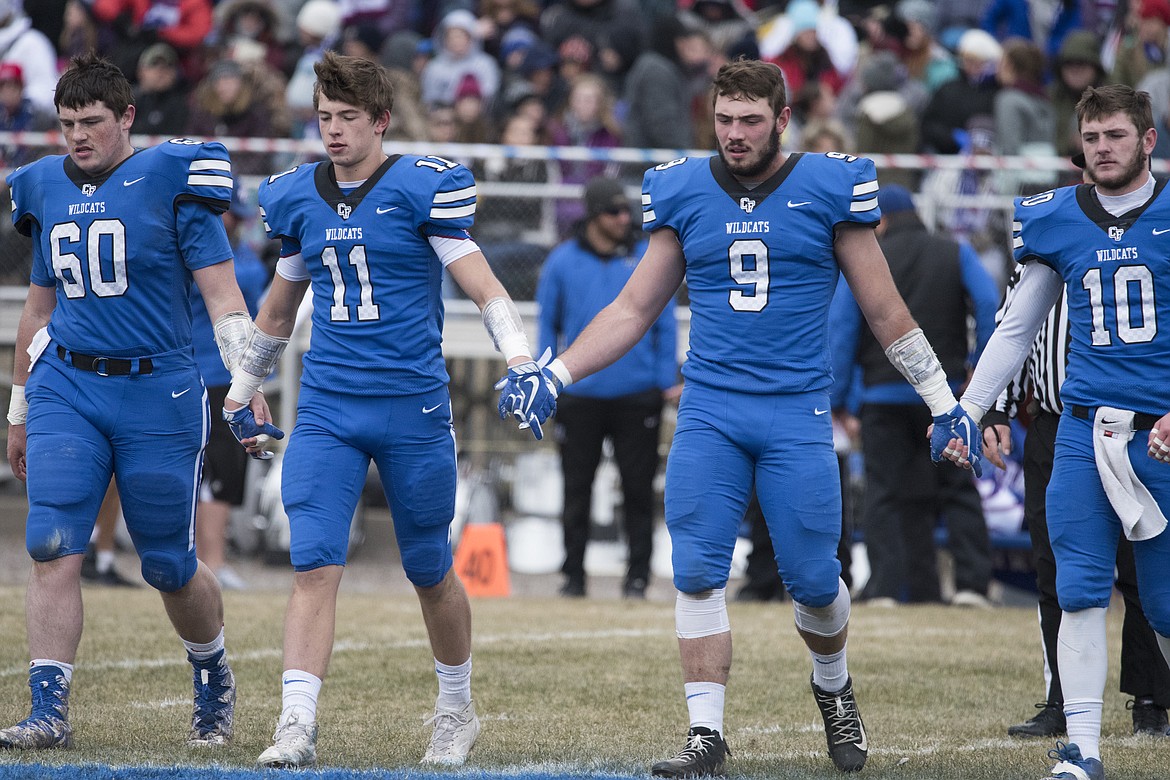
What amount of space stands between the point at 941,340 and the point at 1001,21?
21.3 ft

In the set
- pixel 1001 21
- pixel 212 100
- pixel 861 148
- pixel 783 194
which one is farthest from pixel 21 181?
pixel 1001 21

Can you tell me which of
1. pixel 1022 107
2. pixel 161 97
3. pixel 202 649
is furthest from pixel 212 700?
pixel 1022 107

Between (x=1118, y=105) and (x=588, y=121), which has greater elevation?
(x=588, y=121)

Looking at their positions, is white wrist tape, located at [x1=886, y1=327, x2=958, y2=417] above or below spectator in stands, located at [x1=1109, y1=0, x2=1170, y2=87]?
below

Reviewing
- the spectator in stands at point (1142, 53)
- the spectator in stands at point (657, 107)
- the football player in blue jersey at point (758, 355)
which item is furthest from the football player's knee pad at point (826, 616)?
the spectator in stands at point (1142, 53)

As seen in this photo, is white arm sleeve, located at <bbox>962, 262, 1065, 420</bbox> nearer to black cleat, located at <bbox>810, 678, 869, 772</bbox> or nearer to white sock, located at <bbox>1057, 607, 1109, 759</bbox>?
white sock, located at <bbox>1057, 607, 1109, 759</bbox>

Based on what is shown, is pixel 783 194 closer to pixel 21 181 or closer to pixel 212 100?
pixel 21 181

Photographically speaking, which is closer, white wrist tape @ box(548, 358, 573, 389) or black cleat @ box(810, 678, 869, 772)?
white wrist tape @ box(548, 358, 573, 389)

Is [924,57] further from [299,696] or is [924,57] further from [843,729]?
[299,696]

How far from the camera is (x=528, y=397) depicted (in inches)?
176

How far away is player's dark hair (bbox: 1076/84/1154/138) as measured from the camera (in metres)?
4.78

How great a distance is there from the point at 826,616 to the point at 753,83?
157 cm

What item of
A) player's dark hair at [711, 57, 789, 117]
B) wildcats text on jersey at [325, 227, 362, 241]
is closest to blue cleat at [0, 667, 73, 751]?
wildcats text on jersey at [325, 227, 362, 241]

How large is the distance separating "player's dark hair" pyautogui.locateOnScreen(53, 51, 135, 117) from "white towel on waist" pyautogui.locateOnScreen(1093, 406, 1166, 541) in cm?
309
